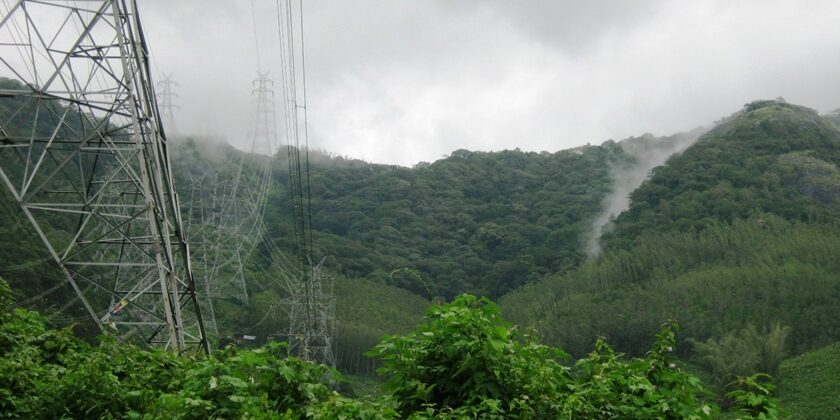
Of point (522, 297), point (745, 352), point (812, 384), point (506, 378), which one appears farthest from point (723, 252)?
point (506, 378)

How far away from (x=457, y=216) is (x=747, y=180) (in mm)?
33861

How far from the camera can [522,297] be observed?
75250mm

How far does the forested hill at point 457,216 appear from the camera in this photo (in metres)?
82.5

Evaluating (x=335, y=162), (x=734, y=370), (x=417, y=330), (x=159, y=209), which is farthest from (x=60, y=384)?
(x=335, y=162)

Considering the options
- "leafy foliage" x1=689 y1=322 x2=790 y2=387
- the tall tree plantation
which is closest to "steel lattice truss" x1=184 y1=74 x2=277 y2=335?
the tall tree plantation

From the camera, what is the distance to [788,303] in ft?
193

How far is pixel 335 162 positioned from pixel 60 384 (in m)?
113

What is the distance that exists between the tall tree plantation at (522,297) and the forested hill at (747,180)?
31 centimetres

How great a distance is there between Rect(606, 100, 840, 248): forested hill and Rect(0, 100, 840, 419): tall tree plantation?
0.31 m

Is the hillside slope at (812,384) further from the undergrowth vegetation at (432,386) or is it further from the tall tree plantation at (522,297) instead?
the undergrowth vegetation at (432,386)

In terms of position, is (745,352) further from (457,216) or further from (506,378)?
(457,216)

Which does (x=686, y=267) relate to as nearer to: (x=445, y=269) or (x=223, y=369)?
(x=445, y=269)

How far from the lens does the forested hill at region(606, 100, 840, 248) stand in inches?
3155

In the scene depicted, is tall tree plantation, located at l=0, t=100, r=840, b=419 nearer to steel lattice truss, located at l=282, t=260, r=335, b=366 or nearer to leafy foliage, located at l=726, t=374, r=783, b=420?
leafy foliage, located at l=726, t=374, r=783, b=420
